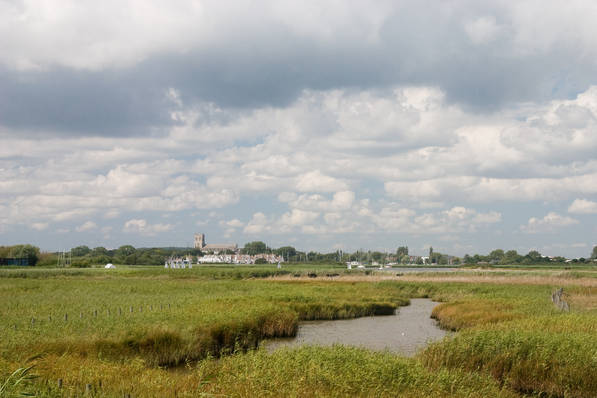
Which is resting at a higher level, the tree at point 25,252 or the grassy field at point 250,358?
the tree at point 25,252

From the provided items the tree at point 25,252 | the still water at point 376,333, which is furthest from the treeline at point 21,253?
the still water at point 376,333

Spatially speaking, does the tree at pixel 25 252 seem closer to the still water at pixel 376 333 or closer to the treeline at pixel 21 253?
the treeline at pixel 21 253

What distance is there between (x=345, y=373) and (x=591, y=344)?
9814 millimetres

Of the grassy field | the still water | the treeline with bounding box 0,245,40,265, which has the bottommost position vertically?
the still water

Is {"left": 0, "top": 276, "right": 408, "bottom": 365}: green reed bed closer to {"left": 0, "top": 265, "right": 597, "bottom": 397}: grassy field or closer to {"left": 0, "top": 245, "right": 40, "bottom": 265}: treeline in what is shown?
{"left": 0, "top": 265, "right": 597, "bottom": 397}: grassy field

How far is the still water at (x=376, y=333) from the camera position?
25.3 meters

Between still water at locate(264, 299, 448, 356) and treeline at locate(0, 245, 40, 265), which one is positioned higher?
treeline at locate(0, 245, 40, 265)

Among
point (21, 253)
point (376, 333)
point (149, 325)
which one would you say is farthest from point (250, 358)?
point (21, 253)

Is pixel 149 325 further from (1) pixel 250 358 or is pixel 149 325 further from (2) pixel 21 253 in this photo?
(2) pixel 21 253

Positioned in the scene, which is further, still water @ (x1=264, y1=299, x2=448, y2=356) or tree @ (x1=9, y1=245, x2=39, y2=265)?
tree @ (x1=9, y1=245, x2=39, y2=265)

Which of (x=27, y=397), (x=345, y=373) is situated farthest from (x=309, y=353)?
(x=27, y=397)

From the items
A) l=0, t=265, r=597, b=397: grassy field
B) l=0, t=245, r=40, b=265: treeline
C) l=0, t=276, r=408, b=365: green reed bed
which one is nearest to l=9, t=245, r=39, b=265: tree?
l=0, t=245, r=40, b=265: treeline

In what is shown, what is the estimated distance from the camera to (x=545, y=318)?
25.6m

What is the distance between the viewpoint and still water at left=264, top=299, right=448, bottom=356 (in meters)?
25.3
